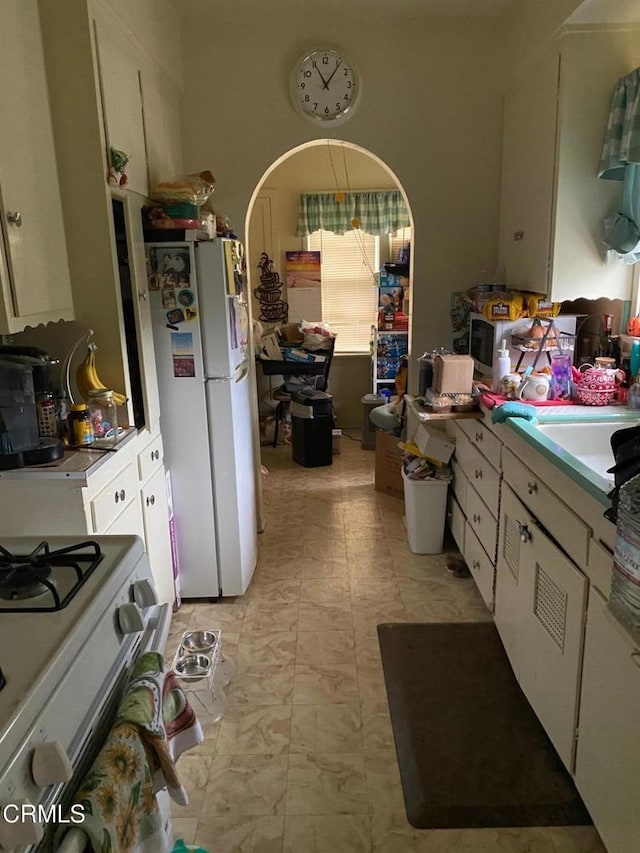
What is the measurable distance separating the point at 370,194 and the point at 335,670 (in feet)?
14.4

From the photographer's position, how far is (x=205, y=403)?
2752mm

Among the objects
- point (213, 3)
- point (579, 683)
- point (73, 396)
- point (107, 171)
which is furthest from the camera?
point (213, 3)

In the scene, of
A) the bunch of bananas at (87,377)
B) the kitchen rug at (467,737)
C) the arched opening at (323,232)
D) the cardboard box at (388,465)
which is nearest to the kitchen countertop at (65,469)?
the bunch of bananas at (87,377)

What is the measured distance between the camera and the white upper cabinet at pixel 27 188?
172 centimetres

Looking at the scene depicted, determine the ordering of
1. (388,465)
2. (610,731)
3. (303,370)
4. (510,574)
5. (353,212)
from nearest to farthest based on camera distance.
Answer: (610,731)
(510,574)
(388,465)
(303,370)
(353,212)

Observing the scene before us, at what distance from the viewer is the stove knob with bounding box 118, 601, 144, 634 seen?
1.20m

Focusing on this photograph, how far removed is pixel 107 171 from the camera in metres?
2.14

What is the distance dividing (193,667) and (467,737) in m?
1.01

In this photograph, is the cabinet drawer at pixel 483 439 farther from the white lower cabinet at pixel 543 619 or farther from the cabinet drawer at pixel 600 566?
the cabinet drawer at pixel 600 566

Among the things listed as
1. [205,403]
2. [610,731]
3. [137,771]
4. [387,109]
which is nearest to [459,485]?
[205,403]

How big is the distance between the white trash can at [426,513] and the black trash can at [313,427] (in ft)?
5.20

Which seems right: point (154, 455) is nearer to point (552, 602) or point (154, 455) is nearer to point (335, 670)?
point (335, 670)

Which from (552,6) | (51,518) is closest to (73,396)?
(51,518)

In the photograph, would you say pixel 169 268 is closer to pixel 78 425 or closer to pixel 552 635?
pixel 78 425
